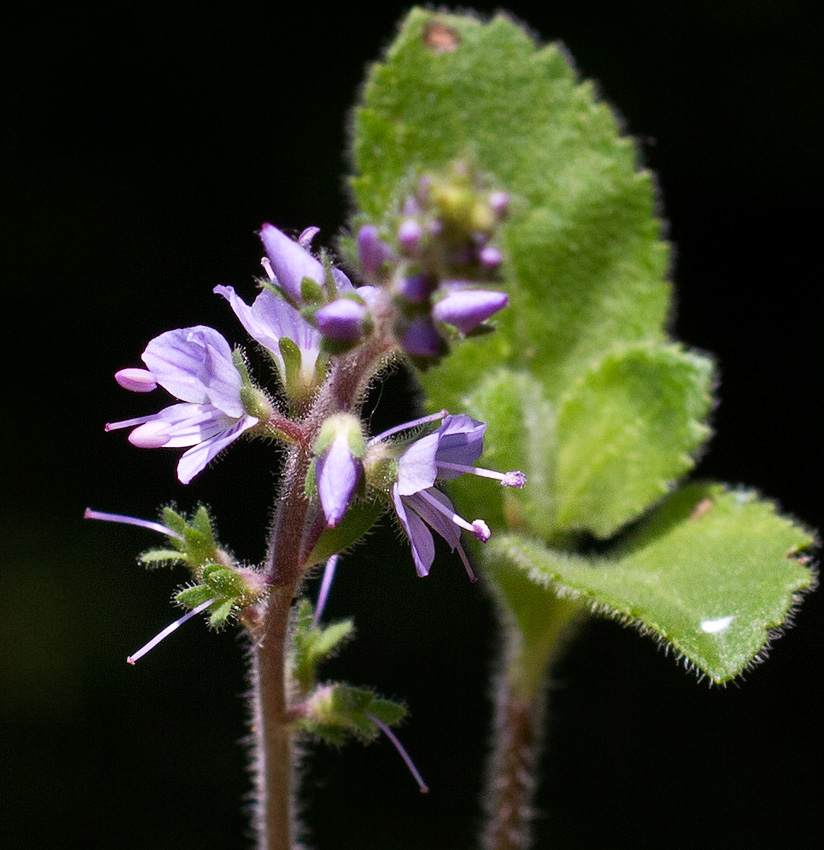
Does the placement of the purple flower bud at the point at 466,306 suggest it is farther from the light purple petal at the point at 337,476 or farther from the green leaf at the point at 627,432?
the green leaf at the point at 627,432

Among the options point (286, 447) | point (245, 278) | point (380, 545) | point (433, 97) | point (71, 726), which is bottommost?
point (71, 726)

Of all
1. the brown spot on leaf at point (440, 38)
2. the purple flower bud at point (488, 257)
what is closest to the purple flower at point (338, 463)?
the purple flower bud at point (488, 257)

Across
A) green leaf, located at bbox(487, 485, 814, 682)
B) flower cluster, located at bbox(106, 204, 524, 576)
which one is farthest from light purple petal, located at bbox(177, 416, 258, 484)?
green leaf, located at bbox(487, 485, 814, 682)

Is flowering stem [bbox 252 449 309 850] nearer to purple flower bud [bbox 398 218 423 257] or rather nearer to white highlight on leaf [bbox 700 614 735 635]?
purple flower bud [bbox 398 218 423 257]

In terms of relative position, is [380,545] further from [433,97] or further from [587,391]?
[433,97]

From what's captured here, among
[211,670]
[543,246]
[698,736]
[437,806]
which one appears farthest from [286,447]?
[698,736]
